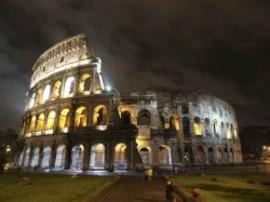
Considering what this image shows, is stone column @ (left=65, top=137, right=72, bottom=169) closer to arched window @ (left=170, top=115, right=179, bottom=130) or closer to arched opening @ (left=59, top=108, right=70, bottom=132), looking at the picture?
arched opening @ (left=59, top=108, right=70, bottom=132)

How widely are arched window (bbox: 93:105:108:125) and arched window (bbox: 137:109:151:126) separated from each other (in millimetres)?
5374

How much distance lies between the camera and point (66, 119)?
35.1 m

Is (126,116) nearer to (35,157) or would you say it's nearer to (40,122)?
(40,122)

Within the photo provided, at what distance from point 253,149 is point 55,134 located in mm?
53164

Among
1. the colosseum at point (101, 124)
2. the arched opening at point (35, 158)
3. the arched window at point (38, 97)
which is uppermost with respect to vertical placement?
the arched window at point (38, 97)

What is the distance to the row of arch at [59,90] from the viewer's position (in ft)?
114

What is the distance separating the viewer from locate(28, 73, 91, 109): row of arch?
3466 centimetres

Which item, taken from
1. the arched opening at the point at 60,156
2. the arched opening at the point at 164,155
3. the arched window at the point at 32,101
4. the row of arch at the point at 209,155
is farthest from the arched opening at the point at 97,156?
the arched window at the point at 32,101

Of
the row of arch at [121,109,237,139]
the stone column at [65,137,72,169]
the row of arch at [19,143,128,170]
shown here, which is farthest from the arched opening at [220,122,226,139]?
the stone column at [65,137,72,169]

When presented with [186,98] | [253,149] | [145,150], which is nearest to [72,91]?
[145,150]

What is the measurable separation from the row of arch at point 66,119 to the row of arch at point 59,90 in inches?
95.8

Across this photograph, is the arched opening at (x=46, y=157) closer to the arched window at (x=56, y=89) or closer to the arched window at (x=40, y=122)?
the arched window at (x=40, y=122)

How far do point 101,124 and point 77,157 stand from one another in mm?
5749

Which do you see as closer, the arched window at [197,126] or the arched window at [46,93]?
the arched window at [46,93]
